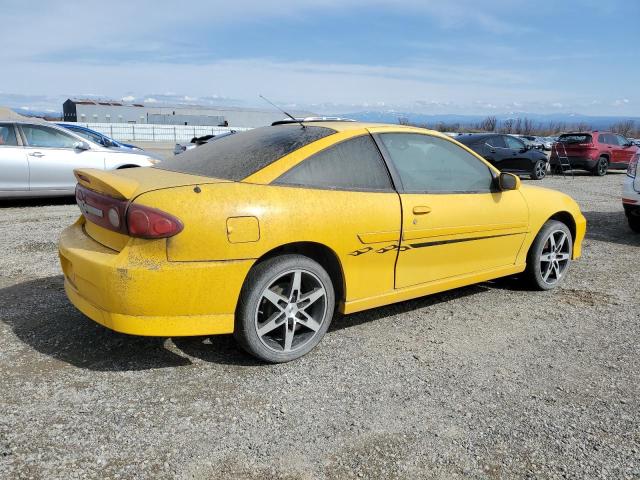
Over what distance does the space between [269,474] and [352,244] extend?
60.6 inches

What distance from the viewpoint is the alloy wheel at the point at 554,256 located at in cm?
501

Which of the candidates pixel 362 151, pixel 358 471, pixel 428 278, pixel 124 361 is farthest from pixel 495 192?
pixel 124 361

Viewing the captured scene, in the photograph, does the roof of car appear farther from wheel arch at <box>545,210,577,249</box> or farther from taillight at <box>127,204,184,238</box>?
wheel arch at <box>545,210,577,249</box>

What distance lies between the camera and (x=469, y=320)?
14.0 ft

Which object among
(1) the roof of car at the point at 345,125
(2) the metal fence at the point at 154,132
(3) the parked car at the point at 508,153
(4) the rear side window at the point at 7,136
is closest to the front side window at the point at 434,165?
(1) the roof of car at the point at 345,125

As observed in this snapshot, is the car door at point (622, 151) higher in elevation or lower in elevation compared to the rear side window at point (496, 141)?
lower

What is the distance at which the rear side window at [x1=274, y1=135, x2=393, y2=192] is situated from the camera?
133 inches

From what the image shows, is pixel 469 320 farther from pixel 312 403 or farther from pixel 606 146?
pixel 606 146

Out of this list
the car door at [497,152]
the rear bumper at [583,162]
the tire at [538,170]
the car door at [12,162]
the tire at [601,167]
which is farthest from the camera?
the tire at [601,167]

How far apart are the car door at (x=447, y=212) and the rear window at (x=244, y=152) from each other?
0.61 m

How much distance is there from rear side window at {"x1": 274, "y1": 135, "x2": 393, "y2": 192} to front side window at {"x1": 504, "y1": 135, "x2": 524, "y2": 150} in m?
14.2

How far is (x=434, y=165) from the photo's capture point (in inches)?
162

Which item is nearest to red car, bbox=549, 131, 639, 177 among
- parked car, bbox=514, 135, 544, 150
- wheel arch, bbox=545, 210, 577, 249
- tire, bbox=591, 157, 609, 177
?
tire, bbox=591, 157, 609, 177

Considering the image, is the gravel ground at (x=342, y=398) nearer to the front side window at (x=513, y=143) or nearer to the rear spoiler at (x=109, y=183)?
the rear spoiler at (x=109, y=183)
